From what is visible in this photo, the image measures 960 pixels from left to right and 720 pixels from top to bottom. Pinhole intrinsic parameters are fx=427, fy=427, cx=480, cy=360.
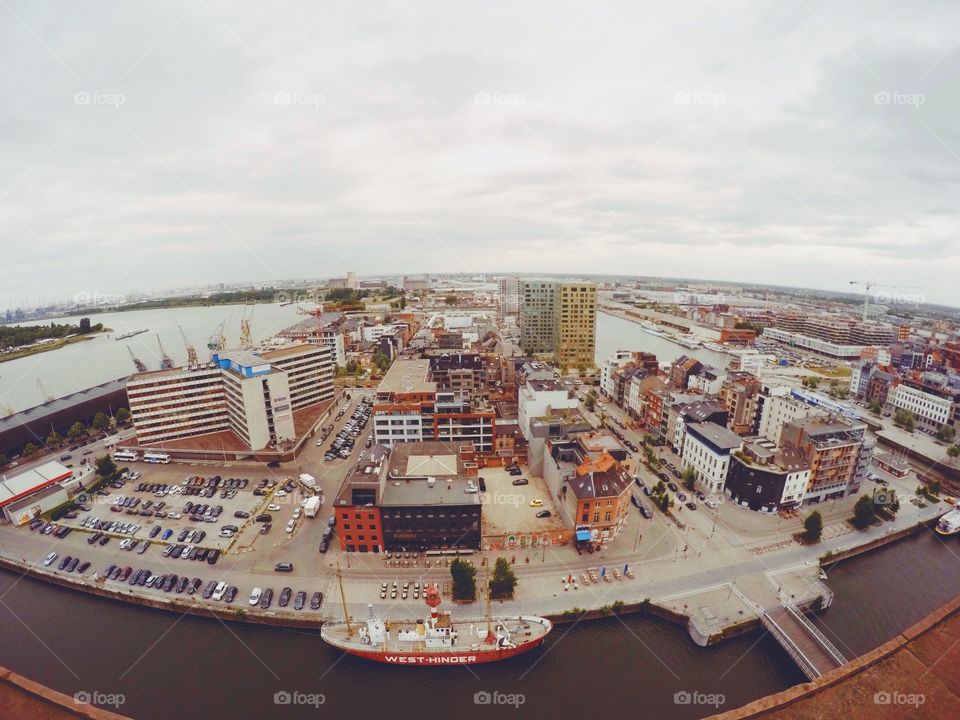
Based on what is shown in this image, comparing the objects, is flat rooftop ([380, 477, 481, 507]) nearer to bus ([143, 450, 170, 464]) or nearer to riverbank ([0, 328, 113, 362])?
bus ([143, 450, 170, 464])

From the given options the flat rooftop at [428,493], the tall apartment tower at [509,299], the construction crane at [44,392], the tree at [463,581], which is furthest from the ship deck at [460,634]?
the tall apartment tower at [509,299]

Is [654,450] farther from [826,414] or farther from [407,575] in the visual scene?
[407,575]

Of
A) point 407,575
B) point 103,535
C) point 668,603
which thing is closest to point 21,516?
point 103,535

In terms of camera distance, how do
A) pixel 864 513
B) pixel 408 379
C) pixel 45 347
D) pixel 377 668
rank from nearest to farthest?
pixel 377 668
pixel 864 513
pixel 408 379
pixel 45 347

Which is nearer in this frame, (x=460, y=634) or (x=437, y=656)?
(x=437, y=656)

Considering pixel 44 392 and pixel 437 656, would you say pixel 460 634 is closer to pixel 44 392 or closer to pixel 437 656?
pixel 437 656

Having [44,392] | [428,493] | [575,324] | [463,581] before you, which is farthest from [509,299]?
[463,581]

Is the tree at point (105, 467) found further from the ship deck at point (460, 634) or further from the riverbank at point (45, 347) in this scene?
the riverbank at point (45, 347)
